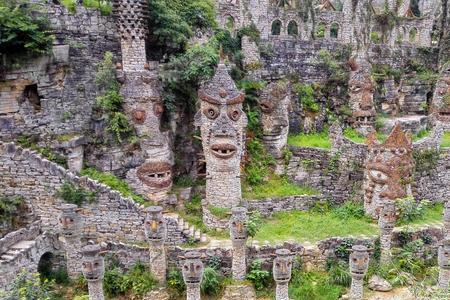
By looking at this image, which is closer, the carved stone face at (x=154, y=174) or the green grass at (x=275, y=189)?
the carved stone face at (x=154, y=174)

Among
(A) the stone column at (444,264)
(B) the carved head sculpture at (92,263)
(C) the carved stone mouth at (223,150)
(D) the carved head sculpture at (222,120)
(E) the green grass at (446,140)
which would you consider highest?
(D) the carved head sculpture at (222,120)

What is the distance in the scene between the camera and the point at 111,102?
18578 millimetres

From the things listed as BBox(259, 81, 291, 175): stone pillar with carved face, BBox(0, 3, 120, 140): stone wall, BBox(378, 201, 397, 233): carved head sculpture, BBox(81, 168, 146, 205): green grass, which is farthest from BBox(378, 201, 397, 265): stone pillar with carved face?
BBox(0, 3, 120, 140): stone wall

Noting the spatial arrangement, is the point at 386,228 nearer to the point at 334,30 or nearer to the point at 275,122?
the point at 275,122

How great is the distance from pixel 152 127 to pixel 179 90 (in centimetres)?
226

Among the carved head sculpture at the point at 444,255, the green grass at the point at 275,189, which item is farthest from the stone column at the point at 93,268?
the carved head sculpture at the point at 444,255

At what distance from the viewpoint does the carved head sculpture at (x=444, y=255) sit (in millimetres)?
14833

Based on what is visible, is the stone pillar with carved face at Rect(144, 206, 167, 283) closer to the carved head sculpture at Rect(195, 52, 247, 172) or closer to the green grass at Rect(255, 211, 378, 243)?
the green grass at Rect(255, 211, 378, 243)

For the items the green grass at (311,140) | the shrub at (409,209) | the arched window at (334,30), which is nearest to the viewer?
the shrub at (409,209)

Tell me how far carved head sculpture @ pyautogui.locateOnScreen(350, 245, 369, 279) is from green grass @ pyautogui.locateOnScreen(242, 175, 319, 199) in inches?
236

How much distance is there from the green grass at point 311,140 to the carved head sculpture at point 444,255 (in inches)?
319

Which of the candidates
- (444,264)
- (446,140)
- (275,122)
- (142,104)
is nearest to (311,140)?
(275,122)

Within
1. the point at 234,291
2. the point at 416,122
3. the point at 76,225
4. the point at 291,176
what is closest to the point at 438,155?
the point at 416,122

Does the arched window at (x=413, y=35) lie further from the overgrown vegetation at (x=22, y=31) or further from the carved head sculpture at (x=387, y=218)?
the overgrown vegetation at (x=22, y=31)
